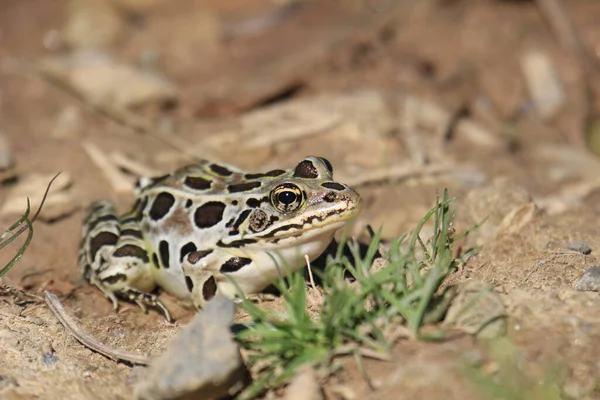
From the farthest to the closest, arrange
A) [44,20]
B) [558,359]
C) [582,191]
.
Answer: [44,20] < [582,191] < [558,359]

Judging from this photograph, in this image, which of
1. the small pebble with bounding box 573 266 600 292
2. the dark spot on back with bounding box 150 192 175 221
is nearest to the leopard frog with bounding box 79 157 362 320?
the dark spot on back with bounding box 150 192 175 221

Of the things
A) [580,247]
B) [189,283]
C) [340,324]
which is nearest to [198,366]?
[340,324]

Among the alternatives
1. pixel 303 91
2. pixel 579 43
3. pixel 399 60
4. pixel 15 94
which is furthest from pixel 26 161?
pixel 579 43

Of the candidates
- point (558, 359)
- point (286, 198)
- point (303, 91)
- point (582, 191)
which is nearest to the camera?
point (558, 359)

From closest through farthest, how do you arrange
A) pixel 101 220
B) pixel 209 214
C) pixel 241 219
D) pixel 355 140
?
pixel 241 219, pixel 209 214, pixel 101 220, pixel 355 140

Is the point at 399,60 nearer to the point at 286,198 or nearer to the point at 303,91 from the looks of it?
the point at 303,91

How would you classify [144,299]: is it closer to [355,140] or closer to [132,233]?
[132,233]

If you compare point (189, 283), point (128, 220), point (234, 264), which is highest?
point (128, 220)
